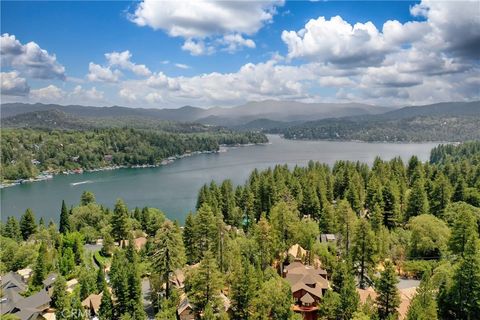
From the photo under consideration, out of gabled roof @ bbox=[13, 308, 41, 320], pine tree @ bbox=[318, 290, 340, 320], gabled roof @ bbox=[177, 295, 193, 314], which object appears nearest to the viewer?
pine tree @ bbox=[318, 290, 340, 320]

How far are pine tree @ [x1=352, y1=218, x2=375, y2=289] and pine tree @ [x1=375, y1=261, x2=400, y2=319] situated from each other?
7.46 m

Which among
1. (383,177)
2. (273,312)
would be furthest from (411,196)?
(273,312)

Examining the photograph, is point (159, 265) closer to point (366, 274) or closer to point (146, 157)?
point (366, 274)

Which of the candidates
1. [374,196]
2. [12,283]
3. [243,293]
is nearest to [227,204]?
[374,196]

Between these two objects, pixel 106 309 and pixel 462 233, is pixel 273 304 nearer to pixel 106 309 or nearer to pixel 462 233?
pixel 106 309

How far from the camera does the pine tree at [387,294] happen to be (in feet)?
82.3

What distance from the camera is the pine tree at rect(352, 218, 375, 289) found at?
3338 centimetres

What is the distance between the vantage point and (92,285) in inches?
1425

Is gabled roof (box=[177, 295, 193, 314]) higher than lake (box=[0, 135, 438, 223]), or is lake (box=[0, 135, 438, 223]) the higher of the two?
gabled roof (box=[177, 295, 193, 314])

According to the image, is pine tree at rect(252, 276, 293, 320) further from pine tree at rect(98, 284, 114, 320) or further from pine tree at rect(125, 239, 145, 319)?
pine tree at rect(98, 284, 114, 320)

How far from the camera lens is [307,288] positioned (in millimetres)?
30188

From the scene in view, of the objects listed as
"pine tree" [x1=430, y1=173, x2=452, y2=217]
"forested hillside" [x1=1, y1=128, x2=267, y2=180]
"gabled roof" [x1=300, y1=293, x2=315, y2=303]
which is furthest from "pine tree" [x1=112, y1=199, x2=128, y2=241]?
"forested hillside" [x1=1, y1=128, x2=267, y2=180]

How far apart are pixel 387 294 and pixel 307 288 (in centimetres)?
657

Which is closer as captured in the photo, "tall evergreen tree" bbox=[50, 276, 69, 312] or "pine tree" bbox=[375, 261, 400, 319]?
"pine tree" bbox=[375, 261, 400, 319]
